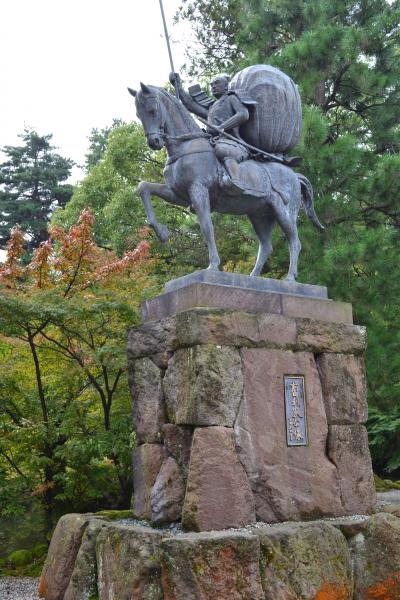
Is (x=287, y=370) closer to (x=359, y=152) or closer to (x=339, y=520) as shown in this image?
(x=339, y=520)

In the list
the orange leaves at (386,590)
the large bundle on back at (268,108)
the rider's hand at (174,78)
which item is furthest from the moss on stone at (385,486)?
the rider's hand at (174,78)

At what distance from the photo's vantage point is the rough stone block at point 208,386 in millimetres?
4484

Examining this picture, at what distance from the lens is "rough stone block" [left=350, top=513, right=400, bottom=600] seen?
4562 mm

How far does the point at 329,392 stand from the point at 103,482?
362 cm

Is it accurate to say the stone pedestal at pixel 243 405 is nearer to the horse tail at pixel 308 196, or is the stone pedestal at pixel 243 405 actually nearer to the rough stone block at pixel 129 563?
the rough stone block at pixel 129 563

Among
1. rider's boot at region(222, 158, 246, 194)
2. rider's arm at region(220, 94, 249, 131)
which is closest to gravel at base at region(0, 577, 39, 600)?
rider's boot at region(222, 158, 246, 194)

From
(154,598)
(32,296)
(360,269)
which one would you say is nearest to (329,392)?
(154,598)

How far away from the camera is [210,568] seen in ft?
12.8

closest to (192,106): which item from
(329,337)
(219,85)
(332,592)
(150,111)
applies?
(219,85)

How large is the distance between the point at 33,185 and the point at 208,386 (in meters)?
21.3

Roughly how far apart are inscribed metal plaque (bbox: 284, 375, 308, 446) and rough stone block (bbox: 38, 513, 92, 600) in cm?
179

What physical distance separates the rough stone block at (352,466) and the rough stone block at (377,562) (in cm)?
40

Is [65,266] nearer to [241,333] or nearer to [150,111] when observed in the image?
[150,111]

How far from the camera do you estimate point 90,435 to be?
23.1 feet
